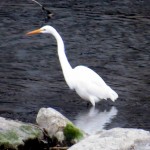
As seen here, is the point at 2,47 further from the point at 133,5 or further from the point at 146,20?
the point at 133,5

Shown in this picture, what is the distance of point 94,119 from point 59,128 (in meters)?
2.58

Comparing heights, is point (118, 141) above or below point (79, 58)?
above

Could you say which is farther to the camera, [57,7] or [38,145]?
[57,7]

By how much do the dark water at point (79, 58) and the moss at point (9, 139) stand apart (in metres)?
2.47

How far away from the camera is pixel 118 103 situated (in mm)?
12477

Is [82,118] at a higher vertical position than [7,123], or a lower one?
lower

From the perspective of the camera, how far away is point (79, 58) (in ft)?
50.8

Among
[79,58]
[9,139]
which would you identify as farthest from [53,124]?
[79,58]

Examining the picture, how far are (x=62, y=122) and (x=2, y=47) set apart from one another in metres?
7.48

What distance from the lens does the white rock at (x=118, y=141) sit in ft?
21.6

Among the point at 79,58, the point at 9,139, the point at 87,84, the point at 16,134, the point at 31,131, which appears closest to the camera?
the point at 9,139

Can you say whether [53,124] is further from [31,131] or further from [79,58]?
[79,58]

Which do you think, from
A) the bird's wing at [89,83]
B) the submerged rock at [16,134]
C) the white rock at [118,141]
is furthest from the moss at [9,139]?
the bird's wing at [89,83]

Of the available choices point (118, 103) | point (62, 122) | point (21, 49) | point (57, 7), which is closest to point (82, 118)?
point (118, 103)
